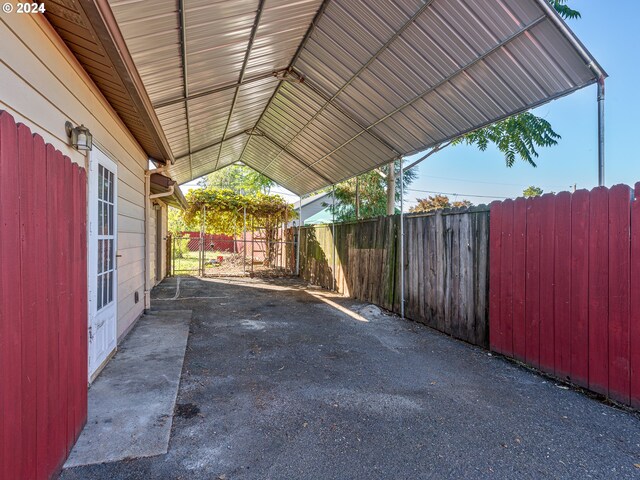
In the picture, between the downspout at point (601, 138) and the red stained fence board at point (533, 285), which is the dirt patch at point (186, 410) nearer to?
the red stained fence board at point (533, 285)

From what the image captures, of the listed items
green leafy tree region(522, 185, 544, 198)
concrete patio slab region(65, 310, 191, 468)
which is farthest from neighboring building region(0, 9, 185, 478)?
green leafy tree region(522, 185, 544, 198)

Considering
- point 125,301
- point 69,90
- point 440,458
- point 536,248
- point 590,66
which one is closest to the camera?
point 440,458

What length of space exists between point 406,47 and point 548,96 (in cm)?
178

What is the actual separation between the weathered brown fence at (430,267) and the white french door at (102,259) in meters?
4.40

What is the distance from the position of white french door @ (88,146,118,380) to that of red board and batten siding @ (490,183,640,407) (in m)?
4.37

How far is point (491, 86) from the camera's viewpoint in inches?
175

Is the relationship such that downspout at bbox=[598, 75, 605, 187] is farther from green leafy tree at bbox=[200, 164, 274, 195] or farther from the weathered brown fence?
green leafy tree at bbox=[200, 164, 274, 195]

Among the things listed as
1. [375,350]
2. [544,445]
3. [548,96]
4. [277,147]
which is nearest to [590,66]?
[548,96]

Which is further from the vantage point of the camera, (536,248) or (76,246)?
(536,248)

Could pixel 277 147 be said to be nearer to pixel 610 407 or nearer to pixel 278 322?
pixel 278 322

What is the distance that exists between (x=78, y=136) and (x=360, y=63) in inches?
154

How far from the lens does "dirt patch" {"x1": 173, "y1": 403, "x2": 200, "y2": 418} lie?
281cm

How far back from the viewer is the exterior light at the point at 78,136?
9.68ft

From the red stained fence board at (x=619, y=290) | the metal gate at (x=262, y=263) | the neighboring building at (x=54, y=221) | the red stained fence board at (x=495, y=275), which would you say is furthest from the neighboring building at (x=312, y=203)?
the red stained fence board at (x=619, y=290)
